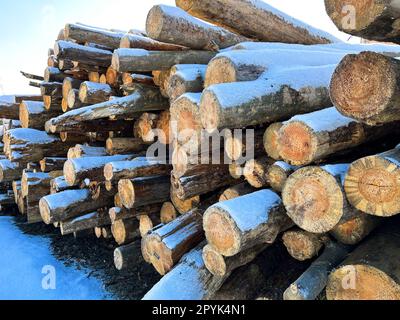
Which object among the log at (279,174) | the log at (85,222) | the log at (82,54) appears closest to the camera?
the log at (279,174)

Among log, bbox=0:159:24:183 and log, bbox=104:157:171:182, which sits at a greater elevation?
log, bbox=104:157:171:182

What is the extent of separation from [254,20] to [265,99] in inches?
66.4

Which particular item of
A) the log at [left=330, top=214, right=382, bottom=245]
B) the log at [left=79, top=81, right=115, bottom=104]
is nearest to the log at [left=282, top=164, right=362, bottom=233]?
the log at [left=330, top=214, right=382, bottom=245]

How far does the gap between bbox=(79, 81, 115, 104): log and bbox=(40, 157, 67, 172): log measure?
1277 millimetres

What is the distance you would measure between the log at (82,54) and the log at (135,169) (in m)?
1.56

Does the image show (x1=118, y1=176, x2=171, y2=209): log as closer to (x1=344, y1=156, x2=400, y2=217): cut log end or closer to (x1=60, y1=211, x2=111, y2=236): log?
(x1=60, y1=211, x2=111, y2=236): log

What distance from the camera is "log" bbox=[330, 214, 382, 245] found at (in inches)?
85.8

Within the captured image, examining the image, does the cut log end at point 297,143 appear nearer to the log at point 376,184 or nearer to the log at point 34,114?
the log at point 376,184

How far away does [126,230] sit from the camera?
12.7ft

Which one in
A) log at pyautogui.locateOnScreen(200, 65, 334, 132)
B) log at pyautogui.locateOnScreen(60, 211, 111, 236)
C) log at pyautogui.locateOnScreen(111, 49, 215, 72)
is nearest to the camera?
log at pyautogui.locateOnScreen(200, 65, 334, 132)

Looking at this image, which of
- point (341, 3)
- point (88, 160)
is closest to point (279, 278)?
point (341, 3)

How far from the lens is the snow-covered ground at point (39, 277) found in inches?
133

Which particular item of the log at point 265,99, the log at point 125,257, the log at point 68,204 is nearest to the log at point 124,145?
the log at point 68,204
